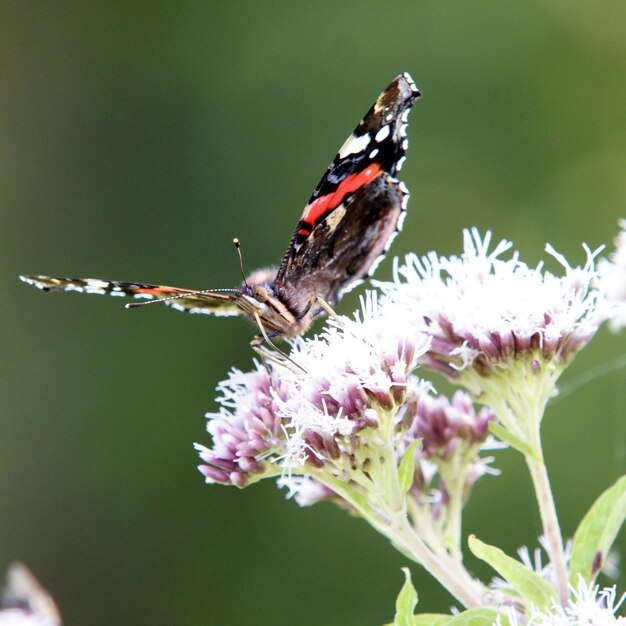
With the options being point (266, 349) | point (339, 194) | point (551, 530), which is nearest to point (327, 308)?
point (266, 349)

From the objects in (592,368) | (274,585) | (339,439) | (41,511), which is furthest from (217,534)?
(339,439)

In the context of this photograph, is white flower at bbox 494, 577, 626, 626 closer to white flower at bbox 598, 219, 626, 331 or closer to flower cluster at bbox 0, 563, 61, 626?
white flower at bbox 598, 219, 626, 331

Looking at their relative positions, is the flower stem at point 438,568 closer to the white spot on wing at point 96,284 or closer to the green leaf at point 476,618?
the green leaf at point 476,618

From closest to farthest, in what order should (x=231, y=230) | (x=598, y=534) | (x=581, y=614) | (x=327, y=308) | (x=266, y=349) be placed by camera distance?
(x=581, y=614), (x=598, y=534), (x=266, y=349), (x=327, y=308), (x=231, y=230)

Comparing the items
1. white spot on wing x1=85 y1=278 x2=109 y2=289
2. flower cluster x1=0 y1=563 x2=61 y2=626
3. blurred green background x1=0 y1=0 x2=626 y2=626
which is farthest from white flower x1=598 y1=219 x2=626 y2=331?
blurred green background x1=0 y1=0 x2=626 y2=626

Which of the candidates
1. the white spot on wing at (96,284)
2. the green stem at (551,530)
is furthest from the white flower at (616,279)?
the white spot on wing at (96,284)

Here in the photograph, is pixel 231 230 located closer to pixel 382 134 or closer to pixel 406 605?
pixel 382 134
